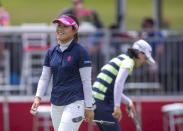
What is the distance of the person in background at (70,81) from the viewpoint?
21.4ft

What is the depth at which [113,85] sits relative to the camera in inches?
306

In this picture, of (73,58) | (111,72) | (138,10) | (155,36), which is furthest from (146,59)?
(138,10)

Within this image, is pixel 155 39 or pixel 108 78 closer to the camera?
pixel 108 78

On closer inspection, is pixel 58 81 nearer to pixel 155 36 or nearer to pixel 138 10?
pixel 155 36

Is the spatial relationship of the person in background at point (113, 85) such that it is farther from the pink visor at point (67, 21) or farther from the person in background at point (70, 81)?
the pink visor at point (67, 21)

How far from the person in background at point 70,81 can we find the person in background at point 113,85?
3.23 ft

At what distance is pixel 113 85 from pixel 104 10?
7.91m

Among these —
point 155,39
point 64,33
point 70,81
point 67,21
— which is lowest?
point 70,81

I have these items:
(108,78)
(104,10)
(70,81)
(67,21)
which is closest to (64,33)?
(67,21)

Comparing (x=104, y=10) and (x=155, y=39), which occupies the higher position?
(x=104, y=10)

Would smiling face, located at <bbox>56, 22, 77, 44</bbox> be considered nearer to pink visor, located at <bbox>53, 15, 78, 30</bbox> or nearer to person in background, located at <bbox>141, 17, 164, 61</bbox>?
pink visor, located at <bbox>53, 15, 78, 30</bbox>

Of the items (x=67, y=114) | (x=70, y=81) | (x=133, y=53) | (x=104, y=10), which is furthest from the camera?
(x=104, y=10)

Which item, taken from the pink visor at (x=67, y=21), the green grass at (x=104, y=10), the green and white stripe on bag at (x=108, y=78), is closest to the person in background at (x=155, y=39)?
the green grass at (x=104, y=10)

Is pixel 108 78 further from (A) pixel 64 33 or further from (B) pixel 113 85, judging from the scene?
(A) pixel 64 33
